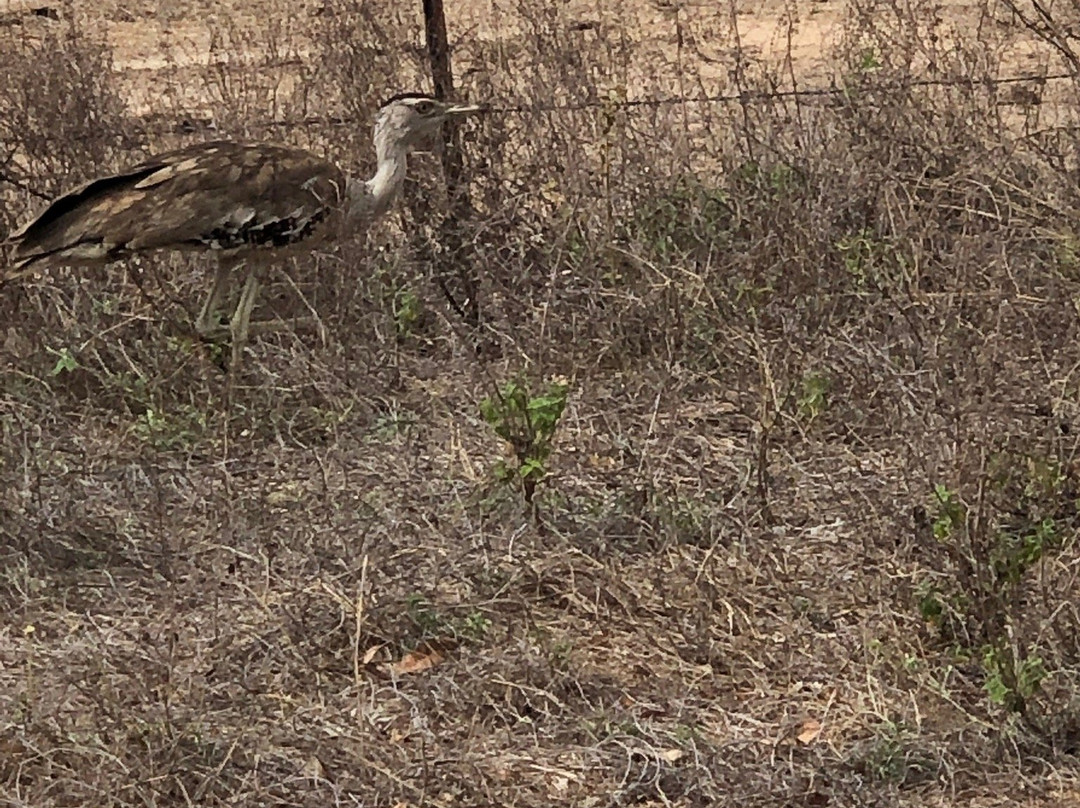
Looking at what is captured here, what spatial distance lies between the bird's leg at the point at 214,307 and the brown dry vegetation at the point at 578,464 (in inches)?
5.1

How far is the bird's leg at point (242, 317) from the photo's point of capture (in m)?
5.84

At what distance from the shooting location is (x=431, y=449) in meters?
5.39

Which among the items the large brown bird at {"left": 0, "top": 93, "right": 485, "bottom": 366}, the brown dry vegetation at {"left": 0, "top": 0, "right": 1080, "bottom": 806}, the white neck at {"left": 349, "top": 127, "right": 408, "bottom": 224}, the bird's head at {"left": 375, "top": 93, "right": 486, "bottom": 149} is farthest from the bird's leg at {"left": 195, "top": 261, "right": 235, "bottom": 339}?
the bird's head at {"left": 375, "top": 93, "right": 486, "bottom": 149}

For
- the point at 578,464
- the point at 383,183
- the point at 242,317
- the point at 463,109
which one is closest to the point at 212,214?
the point at 242,317

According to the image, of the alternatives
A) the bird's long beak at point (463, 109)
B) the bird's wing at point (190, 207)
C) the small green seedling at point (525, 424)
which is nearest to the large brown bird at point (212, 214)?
the bird's wing at point (190, 207)

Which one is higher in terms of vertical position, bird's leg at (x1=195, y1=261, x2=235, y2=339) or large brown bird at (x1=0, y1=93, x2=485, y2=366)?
large brown bird at (x1=0, y1=93, x2=485, y2=366)

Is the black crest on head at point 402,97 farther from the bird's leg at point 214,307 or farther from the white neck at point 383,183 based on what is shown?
the bird's leg at point 214,307

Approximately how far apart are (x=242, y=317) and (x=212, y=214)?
37 cm

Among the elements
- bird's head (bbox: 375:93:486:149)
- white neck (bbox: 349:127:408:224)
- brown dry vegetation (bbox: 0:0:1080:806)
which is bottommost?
brown dry vegetation (bbox: 0:0:1080:806)

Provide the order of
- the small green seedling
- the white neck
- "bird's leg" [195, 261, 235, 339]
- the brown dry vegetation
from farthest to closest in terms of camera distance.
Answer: the white neck, "bird's leg" [195, 261, 235, 339], the small green seedling, the brown dry vegetation

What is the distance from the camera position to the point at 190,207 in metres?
5.84

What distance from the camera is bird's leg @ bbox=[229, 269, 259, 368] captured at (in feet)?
19.2

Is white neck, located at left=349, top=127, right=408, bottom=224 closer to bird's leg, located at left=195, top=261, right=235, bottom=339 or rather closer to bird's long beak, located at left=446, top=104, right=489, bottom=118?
bird's long beak, located at left=446, top=104, right=489, bottom=118

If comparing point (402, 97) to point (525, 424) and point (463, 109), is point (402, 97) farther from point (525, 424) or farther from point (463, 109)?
point (525, 424)
